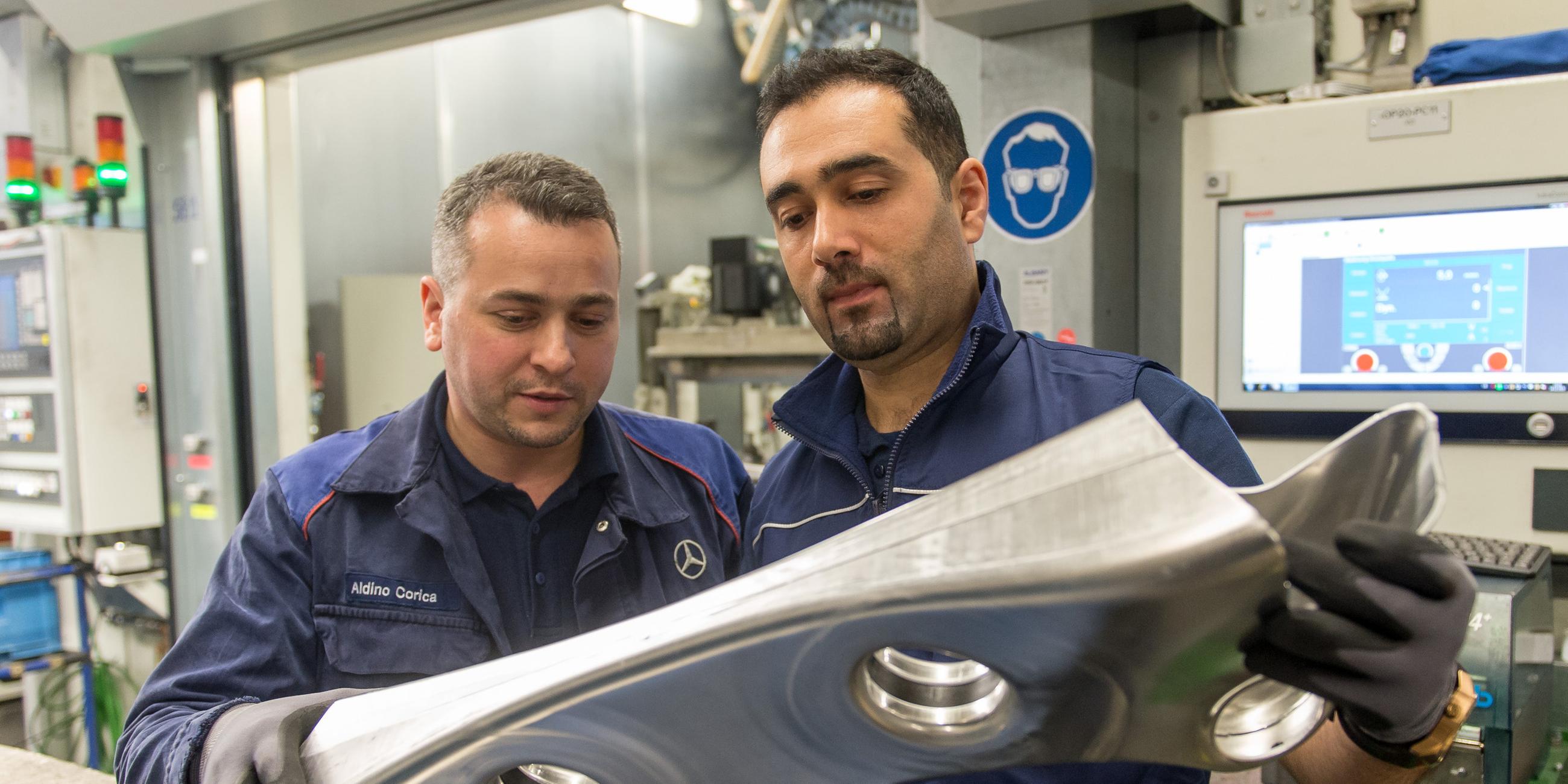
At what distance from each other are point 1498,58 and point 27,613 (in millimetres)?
4257

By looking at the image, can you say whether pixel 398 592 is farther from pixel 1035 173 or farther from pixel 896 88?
pixel 1035 173

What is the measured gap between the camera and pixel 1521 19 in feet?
6.26

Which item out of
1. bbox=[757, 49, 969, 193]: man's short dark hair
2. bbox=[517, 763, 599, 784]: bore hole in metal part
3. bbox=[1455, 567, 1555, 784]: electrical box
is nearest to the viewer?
bbox=[517, 763, 599, 784]: bore hole in metal part

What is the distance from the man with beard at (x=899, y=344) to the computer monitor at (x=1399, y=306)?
0.84 m

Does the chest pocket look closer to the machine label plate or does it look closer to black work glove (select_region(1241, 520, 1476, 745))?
black work glove (select_region(1241, 520, 1476, 745))

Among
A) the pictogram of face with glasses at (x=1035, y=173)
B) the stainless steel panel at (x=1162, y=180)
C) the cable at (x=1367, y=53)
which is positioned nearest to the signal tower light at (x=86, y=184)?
the pictogram of face with glasses at (x=1035, y=173)

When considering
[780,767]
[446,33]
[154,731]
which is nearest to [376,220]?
[446,33]

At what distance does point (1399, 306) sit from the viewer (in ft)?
5.65

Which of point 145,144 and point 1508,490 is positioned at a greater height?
point 145,144

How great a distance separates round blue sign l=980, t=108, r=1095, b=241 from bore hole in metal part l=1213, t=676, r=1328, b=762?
1.59 meters

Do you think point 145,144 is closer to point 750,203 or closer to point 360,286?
point 360,286

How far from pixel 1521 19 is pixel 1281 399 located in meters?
0.85

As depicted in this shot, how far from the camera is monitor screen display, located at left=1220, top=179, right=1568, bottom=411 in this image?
1626 millimetres

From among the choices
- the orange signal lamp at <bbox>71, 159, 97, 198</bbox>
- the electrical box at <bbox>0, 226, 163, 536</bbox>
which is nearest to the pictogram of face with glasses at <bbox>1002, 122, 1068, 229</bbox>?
the electrical box at <bbox>0, 226, 163, 536</bbox>
